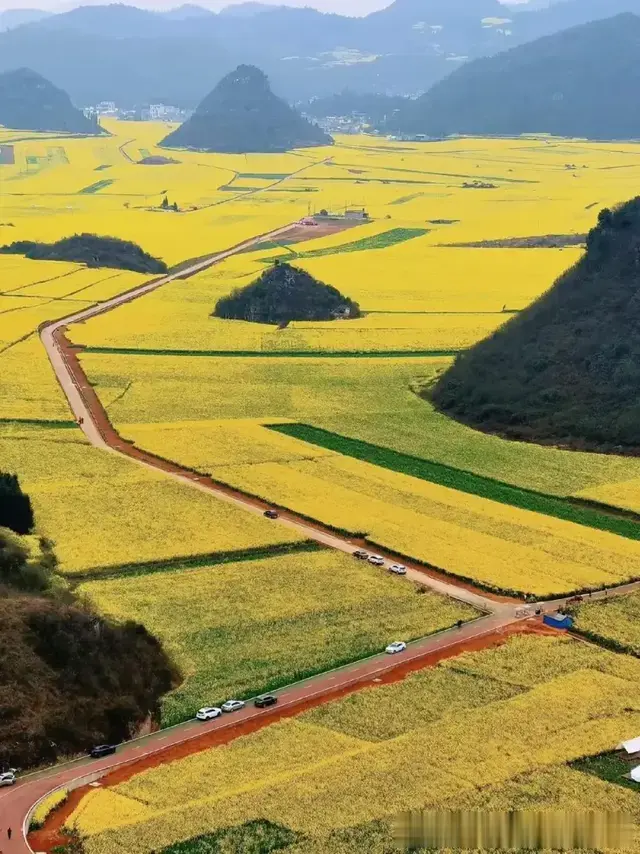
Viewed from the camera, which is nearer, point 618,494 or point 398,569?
point 398,569

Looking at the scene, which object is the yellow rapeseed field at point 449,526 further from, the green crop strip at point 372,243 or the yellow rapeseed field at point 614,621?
the green crop strip at point 372,243

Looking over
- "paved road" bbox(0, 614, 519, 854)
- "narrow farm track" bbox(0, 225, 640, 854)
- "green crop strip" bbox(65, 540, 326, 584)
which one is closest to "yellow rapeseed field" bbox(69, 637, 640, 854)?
"narrow farm track" bbox(0, 225, 640, 854)

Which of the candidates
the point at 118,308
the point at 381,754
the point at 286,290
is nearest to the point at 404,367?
the point at 286,290

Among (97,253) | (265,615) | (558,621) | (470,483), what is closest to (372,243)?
(97,253)

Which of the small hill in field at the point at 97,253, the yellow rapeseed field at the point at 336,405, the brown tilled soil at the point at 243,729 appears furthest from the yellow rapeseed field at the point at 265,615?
the small hill in field at the point at 97,253

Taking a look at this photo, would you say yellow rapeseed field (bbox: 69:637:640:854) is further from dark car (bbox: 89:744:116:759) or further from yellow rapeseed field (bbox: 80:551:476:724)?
yellow rapeseed field (bbox: 80:551:476:724)

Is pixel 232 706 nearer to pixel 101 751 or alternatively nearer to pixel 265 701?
pixel 265 701
